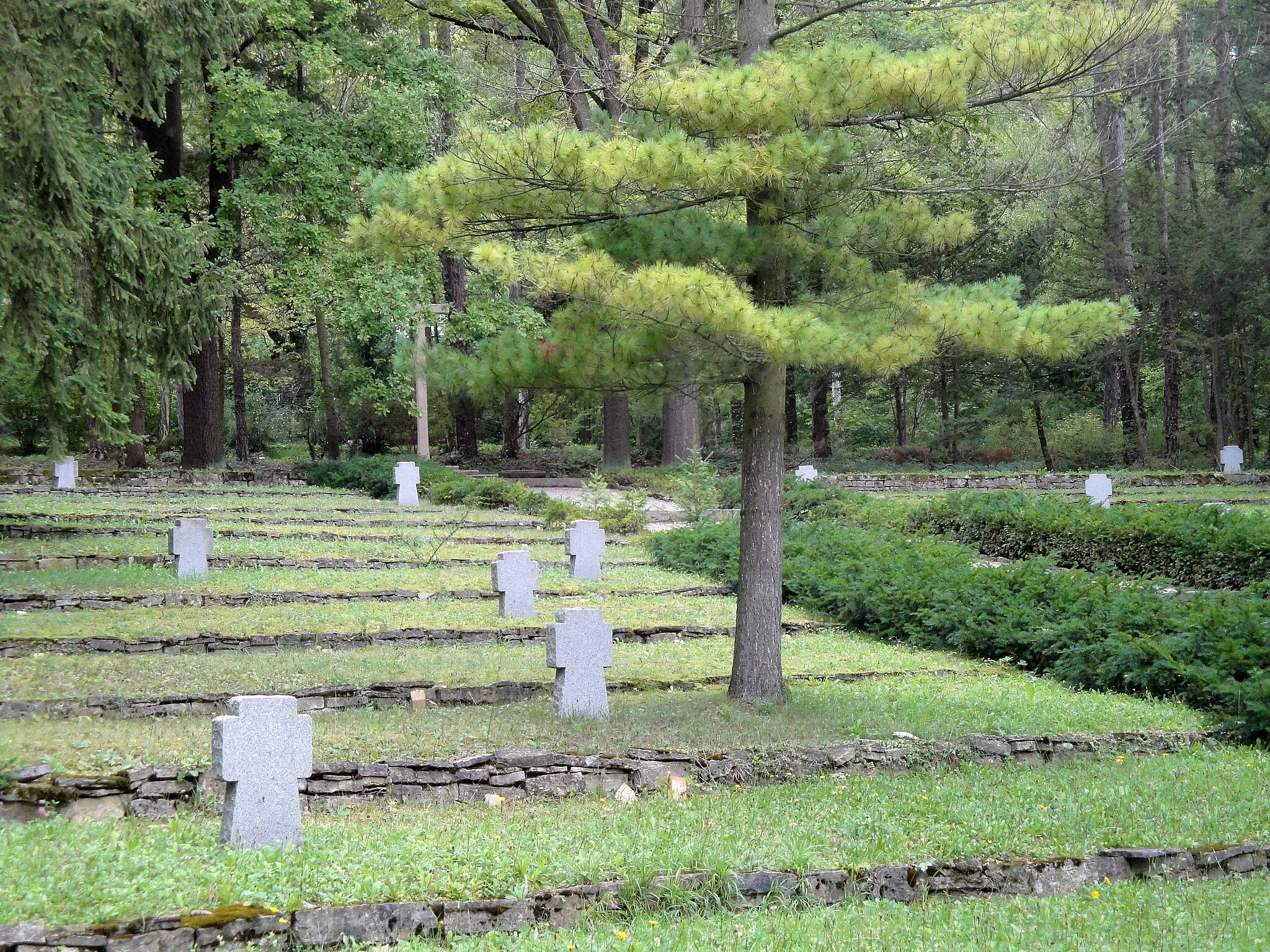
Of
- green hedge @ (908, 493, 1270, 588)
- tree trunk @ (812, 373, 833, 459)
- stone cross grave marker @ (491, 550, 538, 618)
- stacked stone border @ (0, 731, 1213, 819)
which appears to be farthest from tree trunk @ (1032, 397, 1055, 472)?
stacked stone border @ (0, 731, 1213, 819)

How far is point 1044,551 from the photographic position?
17.0 metres

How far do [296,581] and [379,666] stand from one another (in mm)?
4374

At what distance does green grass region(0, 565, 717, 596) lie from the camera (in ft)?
40.0

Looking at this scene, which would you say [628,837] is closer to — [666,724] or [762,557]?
[666,724]

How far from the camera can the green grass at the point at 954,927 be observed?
4629 millimetres

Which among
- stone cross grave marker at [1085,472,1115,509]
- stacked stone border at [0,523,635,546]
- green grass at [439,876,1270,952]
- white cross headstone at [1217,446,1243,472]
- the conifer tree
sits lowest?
green grass at [439,876,1270,952]

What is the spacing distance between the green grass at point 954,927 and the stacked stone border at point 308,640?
6068 mm

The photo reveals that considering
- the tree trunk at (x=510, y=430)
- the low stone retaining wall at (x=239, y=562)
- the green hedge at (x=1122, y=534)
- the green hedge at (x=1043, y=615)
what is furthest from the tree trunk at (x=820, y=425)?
the low stone retaining wall at (x=239, y=562)

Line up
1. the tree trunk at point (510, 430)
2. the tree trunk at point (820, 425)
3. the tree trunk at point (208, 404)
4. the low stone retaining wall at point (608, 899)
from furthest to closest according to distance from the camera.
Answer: the tree trunk at point (820, 425) < the tree trunk at point (510, 430) < the tree trunk at point (208, 404) < the low stone retaining wall at point (608, 899)

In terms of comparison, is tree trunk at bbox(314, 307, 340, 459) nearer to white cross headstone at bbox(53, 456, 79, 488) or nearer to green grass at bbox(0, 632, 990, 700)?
white cross headstone at bbox(53, 456, 79, 488)

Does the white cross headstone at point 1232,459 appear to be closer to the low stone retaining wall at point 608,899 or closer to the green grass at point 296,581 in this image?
the green grass at point 296,581

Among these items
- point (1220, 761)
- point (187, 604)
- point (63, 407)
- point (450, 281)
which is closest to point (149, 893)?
point (1220, 761)

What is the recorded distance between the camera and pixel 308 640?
34.5 ft

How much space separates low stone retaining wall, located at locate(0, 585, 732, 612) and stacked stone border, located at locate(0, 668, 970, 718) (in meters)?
3.66
